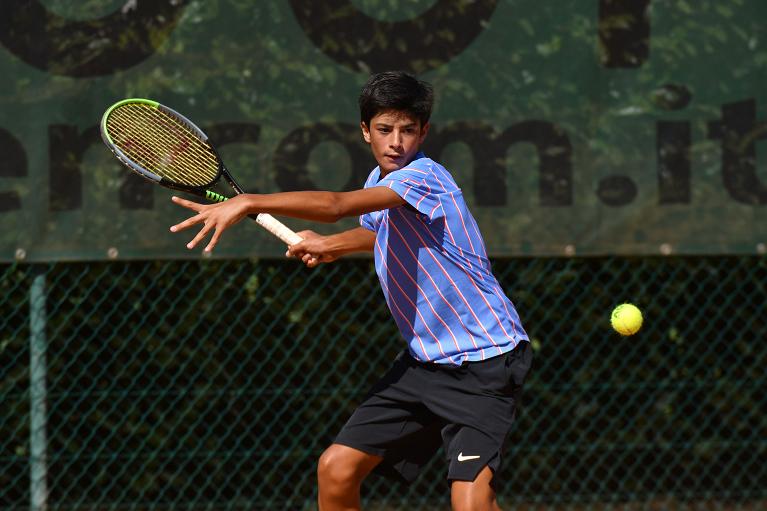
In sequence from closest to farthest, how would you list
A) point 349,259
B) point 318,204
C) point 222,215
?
1. point 222,215
2. point 318,204
3. point 349,259

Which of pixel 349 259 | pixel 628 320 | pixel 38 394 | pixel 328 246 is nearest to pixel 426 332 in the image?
pixel 328 246

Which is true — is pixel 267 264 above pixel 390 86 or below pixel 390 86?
below

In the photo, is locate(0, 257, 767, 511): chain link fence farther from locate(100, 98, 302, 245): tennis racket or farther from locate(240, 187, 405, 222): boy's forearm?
locate(240, 187, 405, 222): boy's forearm

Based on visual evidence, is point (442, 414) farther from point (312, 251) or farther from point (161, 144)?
point (161, 144)

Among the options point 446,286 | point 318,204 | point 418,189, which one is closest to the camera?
point 318,204

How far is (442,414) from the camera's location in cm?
356

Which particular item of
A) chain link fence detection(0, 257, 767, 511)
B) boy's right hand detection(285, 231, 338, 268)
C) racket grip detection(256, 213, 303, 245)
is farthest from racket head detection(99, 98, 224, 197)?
chain link fence detection(0, 257, 767, 511)

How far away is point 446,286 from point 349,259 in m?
1.35

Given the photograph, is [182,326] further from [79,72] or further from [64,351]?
[79,72]

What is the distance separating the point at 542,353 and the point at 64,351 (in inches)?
75.0

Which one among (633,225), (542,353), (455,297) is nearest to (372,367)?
(542,353)

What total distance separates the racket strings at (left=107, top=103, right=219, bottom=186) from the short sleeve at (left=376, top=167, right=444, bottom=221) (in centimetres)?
70

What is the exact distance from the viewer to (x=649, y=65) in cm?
478

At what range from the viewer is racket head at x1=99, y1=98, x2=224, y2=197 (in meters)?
3.79
